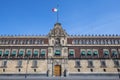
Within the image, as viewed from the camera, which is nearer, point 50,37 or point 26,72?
point 26,72

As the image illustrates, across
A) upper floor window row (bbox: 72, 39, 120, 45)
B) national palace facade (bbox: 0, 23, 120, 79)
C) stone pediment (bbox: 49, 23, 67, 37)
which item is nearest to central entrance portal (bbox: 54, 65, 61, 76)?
national palace facade (bbox: 0, 23, 120, 79)

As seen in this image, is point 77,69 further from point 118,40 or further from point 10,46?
point 10,46

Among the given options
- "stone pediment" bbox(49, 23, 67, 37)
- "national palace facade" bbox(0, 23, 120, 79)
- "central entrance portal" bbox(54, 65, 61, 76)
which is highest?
"stone pediment" bbox(49, 23, 67, 37)

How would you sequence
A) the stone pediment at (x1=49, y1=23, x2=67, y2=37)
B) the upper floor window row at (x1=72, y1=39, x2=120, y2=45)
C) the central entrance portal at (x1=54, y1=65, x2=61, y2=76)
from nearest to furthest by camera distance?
Result: the central entrance portal at (x1=54, y1=65, x2=61, y2=76), the upper floor window row at (x1=72, y1=39, x2=120, y2=45), the stone pediment at (x1=49, y1=23, x2=67, y2=37)

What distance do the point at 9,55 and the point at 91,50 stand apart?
2562cm

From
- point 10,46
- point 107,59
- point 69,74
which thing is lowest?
point 69,74

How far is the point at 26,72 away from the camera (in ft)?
169

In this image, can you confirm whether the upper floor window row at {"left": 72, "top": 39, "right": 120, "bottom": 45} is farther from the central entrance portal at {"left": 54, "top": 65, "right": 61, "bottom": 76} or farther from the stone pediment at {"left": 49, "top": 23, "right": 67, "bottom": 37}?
the central entrance portal at {"left": 54, "top": 65, "right": 61, "bottom": 76}

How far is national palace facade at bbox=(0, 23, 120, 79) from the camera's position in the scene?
51.7 metres

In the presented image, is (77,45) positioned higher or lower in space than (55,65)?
higher

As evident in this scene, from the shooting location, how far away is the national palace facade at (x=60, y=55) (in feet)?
169

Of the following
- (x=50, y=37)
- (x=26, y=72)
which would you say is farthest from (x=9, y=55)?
(x=50, y=37)

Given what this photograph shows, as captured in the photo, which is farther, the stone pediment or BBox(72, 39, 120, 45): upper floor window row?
the stone pediment

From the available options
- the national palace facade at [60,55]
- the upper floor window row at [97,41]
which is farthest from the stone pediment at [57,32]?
the upper floor window row at [97,41]
